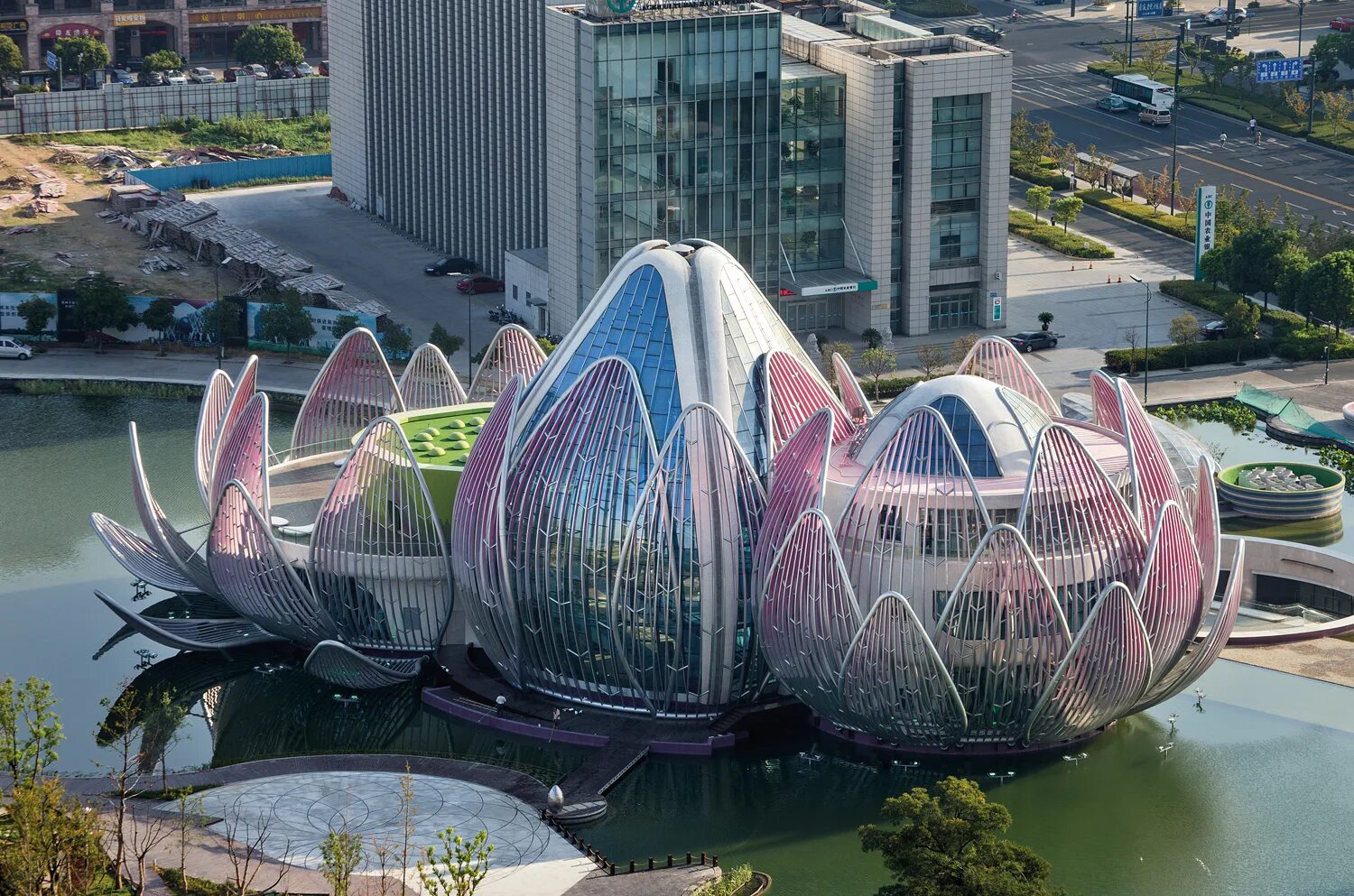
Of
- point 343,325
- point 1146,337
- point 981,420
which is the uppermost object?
point 981,420

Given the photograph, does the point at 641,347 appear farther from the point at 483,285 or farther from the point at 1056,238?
the point at 1056,238

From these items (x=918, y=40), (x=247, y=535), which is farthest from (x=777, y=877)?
(x=918, y=40)

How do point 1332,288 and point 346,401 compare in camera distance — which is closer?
point 346,401

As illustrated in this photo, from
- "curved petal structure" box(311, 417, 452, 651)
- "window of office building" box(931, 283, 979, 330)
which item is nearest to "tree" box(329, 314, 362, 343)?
"window of office building" box(931, 283, 979, 330)

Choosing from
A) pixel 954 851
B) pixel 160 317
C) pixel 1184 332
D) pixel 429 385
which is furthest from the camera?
pixel 160 317

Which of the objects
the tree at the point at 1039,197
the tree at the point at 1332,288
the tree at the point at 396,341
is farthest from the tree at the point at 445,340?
the tree at the point at 1332,288

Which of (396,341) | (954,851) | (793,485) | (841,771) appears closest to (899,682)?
(841,771)
